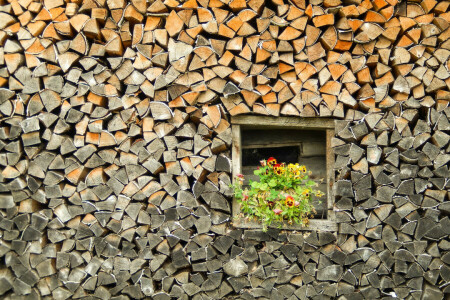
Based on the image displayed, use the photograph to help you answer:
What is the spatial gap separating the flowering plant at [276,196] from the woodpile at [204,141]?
13cm

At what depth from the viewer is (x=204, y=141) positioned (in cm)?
314

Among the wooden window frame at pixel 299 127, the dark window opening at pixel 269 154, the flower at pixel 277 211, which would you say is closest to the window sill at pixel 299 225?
the wooden window frame at pixel 299 127

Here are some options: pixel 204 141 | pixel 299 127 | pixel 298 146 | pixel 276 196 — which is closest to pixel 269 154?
pixel 298 146

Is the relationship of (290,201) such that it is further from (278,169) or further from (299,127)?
(299,127)

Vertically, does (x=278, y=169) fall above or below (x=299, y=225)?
above

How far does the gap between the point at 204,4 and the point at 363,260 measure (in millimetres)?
2242

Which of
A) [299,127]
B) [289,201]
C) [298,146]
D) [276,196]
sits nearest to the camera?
[289,201]

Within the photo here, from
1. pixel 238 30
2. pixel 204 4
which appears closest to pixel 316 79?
pixel 238 30

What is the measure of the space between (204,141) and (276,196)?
26.9 inches

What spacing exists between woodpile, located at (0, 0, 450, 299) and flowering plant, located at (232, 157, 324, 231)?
13 cm

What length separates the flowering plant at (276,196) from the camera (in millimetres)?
3061

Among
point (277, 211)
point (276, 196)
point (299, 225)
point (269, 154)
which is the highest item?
point (269, 154)

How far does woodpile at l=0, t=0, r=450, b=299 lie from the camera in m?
3.00

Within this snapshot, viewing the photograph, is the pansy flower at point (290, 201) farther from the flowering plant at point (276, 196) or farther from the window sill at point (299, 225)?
→ the window sill at point (299, 225)
